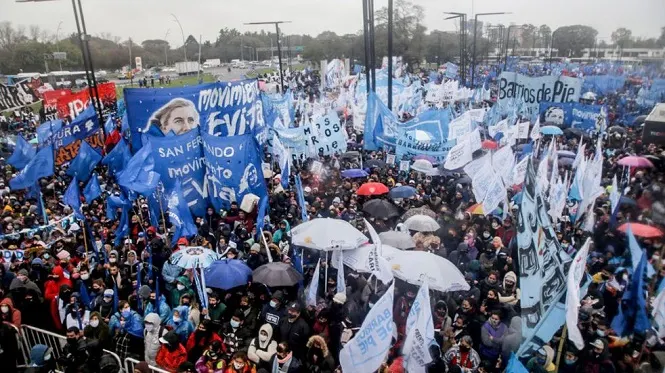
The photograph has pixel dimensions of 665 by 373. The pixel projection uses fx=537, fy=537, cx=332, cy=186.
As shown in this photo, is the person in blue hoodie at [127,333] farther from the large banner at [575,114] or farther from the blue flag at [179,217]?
the large banner at [575,114]

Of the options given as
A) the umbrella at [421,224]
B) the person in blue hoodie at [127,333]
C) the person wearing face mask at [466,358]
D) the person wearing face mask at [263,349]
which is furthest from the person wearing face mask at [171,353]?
the umbrella at [421,224]

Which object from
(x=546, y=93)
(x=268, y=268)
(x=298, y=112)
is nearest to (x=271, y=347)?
(x=268, y=268)

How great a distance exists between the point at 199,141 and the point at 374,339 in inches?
261

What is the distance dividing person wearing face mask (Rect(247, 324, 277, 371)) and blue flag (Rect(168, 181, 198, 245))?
10.6ft

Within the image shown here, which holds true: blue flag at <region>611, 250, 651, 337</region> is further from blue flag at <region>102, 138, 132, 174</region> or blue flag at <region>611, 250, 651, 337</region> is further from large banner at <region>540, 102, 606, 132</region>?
large banner at <region>540, 102, 606, 132</region>

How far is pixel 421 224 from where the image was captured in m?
8.93

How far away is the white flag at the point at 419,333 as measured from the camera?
→ 205 inches

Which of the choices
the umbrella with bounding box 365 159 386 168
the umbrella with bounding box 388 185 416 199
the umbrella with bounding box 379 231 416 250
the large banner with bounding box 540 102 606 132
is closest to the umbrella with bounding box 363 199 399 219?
the umbrella with bounding box 388 185 416 199

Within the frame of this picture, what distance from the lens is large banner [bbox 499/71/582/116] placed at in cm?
1850

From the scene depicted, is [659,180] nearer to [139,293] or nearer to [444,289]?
[444,289]

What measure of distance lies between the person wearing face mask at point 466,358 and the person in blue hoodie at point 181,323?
301 centimetres

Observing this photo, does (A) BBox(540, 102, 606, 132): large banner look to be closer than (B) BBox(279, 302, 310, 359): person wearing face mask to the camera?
No

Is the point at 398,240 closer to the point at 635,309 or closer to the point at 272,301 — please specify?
the point at 272,301

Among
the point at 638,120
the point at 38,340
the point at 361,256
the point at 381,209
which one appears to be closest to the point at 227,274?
the point at 361,256
